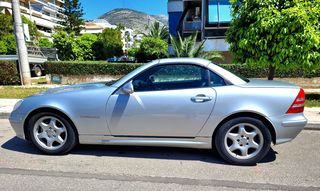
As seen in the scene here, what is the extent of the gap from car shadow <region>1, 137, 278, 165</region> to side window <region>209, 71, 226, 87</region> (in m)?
1.15

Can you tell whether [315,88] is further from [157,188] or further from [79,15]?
[79,15]

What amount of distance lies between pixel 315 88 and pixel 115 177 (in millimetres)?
10775

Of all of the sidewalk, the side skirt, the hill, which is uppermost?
the hill

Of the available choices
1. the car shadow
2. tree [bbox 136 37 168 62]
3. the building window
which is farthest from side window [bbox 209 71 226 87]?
tree [bbox 136 37 168 62]

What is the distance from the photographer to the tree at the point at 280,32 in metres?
7.33

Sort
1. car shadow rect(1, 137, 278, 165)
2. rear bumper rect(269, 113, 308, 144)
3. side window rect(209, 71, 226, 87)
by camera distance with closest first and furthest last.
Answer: rear bumper rect(269, 113, 308, 144), side window rect(209, 71, 226, 87), car shadow rect(1, 137, 278, 165)

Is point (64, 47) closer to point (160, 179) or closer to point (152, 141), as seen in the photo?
point (152, 141)

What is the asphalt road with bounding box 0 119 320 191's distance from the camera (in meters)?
3.31

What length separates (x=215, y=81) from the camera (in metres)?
3.96

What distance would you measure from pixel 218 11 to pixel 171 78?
1382 centimetres

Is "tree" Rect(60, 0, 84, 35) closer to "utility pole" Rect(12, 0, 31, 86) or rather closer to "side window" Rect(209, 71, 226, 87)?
"utility pole" Rect(12, 0, 31, 86)

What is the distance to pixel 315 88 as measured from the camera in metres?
11.4

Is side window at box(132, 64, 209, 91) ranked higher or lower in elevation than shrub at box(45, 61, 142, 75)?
higher

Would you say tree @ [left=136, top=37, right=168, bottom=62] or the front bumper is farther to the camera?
tree @ [left=136, top=37, right=168, bottom=62]
